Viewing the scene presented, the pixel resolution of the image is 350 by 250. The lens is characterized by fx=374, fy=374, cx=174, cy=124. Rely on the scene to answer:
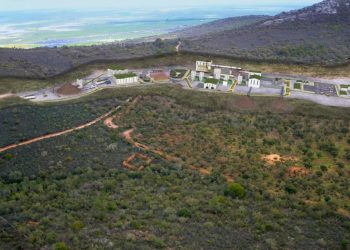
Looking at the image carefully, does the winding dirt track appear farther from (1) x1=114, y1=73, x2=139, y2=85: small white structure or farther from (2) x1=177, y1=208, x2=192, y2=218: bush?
(2) x1=177, y1=208, x2=192, y2=218: bush

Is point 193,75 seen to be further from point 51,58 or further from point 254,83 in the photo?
point 51,58

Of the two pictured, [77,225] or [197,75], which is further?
[197,75]

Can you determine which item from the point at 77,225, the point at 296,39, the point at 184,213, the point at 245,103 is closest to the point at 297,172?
the point at 184,213

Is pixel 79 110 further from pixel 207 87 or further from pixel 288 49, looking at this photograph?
pixel 288 49

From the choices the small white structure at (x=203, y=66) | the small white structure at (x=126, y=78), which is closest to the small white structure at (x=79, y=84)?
the small white structure at (x=126, y=78)

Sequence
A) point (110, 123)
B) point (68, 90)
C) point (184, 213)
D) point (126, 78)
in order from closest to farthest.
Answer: point (184, 213)
point (110, 123)
point (68, 90)
point (126, 78)

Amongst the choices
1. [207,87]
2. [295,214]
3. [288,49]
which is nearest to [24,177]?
[295,214]
